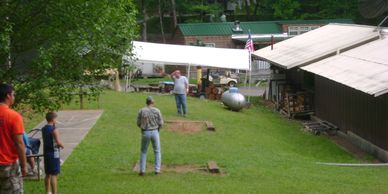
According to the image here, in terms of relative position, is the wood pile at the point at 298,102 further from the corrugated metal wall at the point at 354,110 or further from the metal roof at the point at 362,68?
the metal roof at the point at 362,68

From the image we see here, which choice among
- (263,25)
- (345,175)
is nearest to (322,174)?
(345,175)

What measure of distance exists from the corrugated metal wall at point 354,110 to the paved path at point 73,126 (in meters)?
8.53

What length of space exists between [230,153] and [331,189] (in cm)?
503

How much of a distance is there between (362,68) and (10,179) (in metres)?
14.2

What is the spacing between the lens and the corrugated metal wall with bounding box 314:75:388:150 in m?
18.2

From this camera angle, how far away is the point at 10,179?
813cm

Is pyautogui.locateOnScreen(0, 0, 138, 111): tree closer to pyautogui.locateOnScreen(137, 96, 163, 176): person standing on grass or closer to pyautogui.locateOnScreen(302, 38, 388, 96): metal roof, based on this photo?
pyautogui.locateOnScreen(137, 96, 163, 176): person standing on grass

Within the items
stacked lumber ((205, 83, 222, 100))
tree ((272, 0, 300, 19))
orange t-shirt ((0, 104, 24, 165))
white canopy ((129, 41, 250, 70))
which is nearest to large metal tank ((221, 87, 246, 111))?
stacked lumber ((205, 83, 222, 100))

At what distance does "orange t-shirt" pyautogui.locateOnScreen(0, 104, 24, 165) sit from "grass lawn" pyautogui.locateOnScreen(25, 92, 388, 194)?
3.58 m

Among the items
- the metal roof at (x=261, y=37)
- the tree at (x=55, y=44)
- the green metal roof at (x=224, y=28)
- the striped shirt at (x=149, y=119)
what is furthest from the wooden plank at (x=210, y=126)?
the green metal roof at (x=224, y=28)

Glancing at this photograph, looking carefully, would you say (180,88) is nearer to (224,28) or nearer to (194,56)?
(194,56)

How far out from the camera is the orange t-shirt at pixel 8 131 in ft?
26.2

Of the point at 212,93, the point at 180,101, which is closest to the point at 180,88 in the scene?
the point at 180,101

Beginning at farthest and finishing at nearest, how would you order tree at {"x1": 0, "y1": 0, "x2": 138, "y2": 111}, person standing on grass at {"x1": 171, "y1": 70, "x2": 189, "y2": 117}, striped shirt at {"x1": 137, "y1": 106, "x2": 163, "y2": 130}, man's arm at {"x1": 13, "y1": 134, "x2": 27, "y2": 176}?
person standing on grass at {"x1": 171, "y1": 70, "x2": 189, "y2": 117} → striped shirt at {"x1": 137, "y1": 106, "x2": 163, "y2": 130} → tree at {"x1": 0, "y1": 0, "x2": 138, "y2": 111} → man's arm at {"x1": 13, "y1": 134, "x2": 27, "y2": 176}
